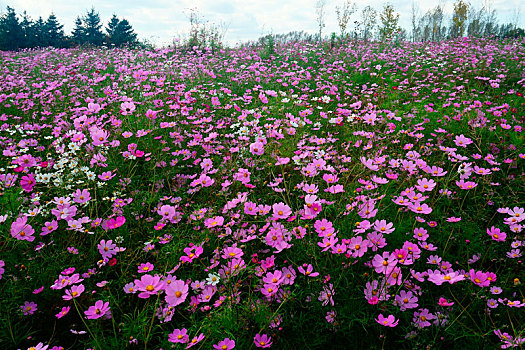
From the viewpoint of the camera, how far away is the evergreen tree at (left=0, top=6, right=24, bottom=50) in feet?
60.6

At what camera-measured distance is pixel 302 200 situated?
2066mm

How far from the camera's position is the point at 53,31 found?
860 inches

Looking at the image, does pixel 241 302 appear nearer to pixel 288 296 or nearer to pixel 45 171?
pixel 288 296

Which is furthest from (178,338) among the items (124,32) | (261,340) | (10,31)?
(124,32)

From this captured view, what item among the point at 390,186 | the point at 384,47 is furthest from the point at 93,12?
the point at 390,186

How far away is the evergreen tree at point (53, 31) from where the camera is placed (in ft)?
65.3

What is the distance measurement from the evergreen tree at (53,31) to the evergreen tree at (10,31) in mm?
1632

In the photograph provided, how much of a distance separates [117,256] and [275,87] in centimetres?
384

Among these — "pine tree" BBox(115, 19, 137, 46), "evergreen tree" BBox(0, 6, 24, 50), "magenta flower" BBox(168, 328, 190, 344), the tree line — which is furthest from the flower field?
"pine tree" BBox(115, 19, 137, 46)

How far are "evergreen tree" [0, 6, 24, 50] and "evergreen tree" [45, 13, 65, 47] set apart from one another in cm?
163

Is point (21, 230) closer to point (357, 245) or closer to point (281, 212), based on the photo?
point (281, 212)

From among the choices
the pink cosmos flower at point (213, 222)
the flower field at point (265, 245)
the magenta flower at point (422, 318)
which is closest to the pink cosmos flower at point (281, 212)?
the flower field at point (265, 245)

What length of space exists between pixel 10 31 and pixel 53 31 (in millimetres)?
3370

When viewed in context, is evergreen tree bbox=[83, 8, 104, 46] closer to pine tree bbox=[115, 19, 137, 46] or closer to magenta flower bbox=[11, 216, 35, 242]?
pine tree bbox=[115, 19, 137, 46]
